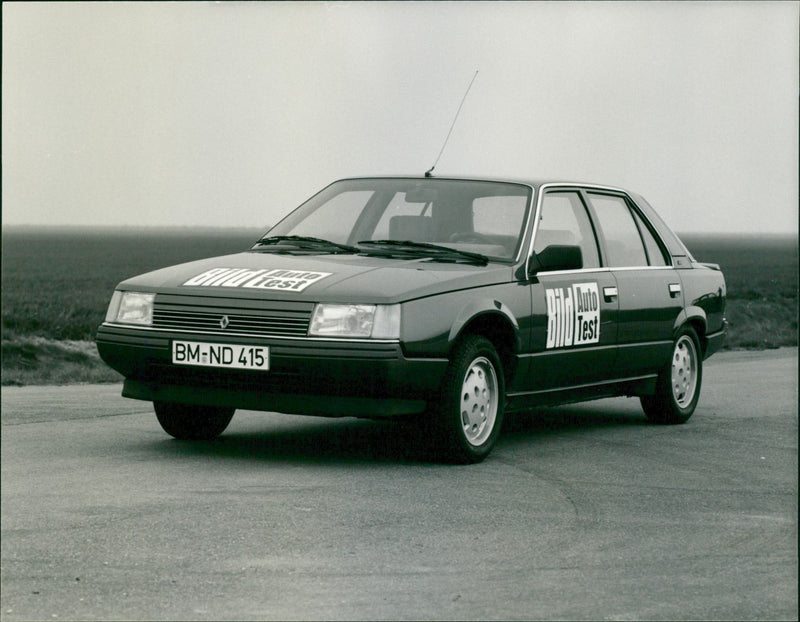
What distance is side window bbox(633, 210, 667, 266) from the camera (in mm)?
9961

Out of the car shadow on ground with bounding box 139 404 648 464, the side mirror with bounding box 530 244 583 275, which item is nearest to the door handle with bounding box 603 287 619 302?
the side mirror with bounding box 530 244 583 275

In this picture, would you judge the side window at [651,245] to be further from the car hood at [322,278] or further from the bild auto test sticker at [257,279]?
the bild auto test sticker at [257,279]

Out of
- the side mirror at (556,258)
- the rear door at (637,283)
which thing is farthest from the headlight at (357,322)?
the rear door at (637,283)

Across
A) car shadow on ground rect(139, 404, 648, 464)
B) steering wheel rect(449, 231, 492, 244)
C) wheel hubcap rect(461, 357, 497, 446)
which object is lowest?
car shadow on ground rect(139, 404, 648, 464)

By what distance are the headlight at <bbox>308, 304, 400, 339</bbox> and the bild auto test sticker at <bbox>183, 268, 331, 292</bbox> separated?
0.80 ft

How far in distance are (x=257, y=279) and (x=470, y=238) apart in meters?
1.46

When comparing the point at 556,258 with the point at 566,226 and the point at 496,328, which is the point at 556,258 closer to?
the point at 496,328

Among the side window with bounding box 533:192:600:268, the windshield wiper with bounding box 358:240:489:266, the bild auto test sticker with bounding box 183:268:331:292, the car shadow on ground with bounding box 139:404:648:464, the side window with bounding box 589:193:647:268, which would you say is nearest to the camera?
the bild auto test sticker with bounding box 183:268:331:292

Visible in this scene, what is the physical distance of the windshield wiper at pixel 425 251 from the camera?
8.03m

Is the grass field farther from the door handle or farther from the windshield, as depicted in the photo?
the door handle

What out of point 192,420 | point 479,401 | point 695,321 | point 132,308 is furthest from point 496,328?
point 695,321

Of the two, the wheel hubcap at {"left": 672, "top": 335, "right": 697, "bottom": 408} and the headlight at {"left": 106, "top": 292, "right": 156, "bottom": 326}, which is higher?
the headlight at {"left": 106, "top": 292, "right": 156, "bottom": 326}

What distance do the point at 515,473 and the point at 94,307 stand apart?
21861 mm

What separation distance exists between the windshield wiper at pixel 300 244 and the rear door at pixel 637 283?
1926mm
